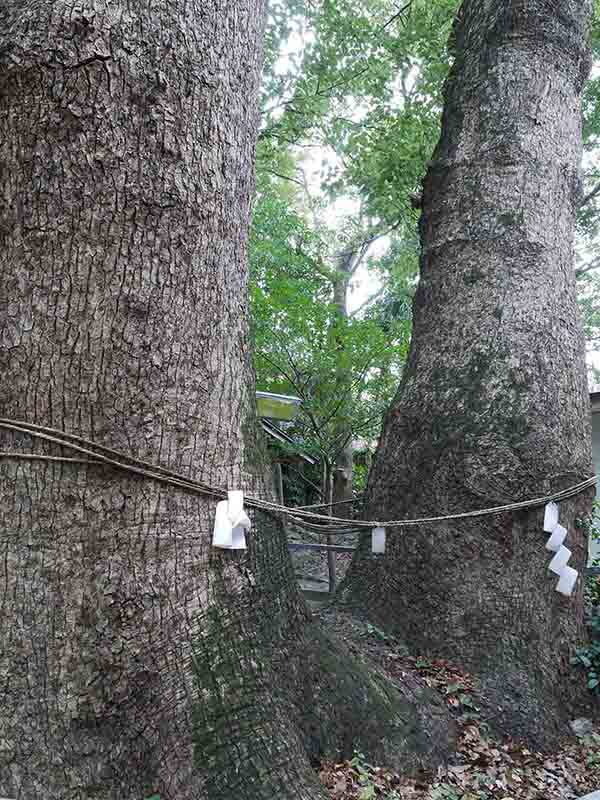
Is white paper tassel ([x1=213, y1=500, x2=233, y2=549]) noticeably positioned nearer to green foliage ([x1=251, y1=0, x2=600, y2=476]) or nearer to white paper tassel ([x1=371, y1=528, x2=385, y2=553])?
white paper tassel ([x1=371, y1=528, x2=385, y2=553])

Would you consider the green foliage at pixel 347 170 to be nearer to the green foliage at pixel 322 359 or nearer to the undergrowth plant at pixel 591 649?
the green foliage at pixel 322 359

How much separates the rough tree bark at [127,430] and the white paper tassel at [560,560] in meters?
1.48

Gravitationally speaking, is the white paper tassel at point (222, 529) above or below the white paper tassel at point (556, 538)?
above

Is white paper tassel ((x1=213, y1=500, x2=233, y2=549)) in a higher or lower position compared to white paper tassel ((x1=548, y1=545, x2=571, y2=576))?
higher

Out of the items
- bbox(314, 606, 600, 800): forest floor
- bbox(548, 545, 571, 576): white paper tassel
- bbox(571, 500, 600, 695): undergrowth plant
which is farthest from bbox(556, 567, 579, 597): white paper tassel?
bbox(314, 606, 600, 800): forest floor

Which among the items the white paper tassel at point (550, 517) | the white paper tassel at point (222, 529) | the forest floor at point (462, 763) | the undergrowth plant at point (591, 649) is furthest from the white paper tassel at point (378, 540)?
the white paper tassel at point (222, 529)

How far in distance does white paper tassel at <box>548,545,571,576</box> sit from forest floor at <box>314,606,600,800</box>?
2.23ft

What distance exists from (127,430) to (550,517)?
2.13m

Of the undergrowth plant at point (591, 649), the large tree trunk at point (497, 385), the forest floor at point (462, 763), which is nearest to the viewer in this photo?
the forest floor at point (462, 763)

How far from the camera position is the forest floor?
2293 mm

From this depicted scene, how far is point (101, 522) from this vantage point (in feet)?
6.49

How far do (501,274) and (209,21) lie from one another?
6.36ft

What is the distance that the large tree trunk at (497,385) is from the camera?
3.12 meters

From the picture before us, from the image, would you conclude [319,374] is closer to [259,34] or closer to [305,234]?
[259,34]
